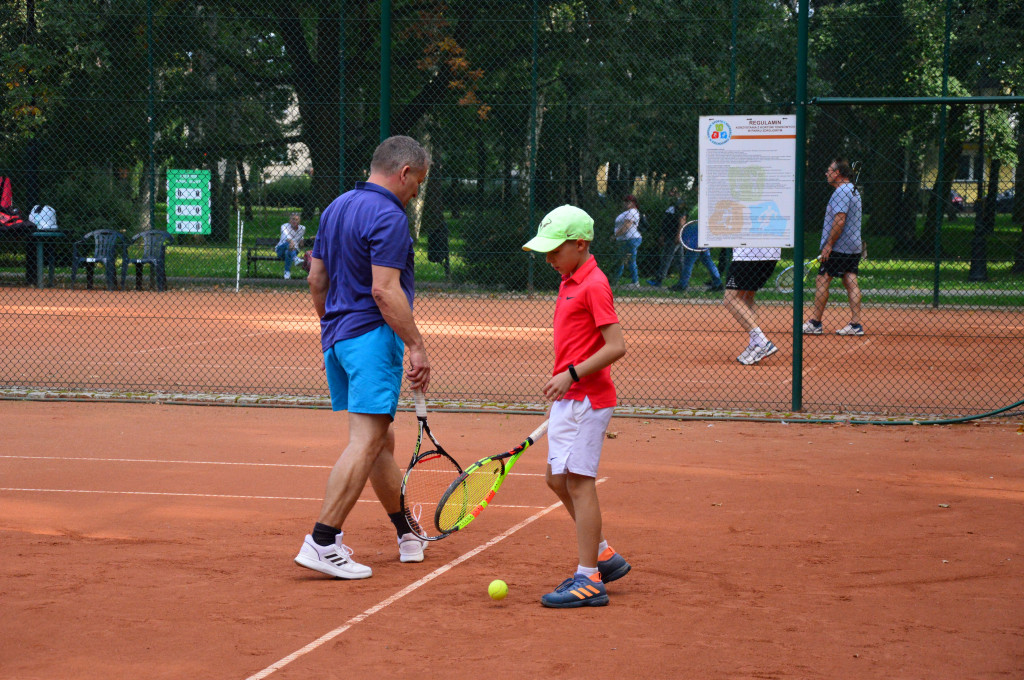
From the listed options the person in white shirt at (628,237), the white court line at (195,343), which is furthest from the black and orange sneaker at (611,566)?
the white court line at (195,343)

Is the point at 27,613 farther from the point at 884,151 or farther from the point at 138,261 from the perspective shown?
the point at 884,151

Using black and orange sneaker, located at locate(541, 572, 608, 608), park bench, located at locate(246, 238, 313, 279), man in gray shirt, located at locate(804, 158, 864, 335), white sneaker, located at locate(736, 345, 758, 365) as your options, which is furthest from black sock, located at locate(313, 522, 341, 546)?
park bench, located at locate(246, 238, 313, 279)

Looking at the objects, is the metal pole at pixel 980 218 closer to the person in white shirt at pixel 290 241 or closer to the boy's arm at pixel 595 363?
the person in white shirt at pixel 290 241

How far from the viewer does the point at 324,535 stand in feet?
15.1

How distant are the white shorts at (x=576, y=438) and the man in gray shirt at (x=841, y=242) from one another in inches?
308

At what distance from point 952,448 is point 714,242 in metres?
2.17

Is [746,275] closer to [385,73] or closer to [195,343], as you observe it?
[385,73]

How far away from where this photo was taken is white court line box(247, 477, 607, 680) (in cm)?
363

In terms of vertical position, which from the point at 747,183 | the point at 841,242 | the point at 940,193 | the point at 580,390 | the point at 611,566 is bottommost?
the point at 611,566

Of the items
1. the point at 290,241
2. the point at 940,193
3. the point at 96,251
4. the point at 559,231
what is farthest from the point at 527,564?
the point at 96,251

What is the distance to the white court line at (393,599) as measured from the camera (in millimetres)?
3627

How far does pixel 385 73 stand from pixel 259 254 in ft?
22.5

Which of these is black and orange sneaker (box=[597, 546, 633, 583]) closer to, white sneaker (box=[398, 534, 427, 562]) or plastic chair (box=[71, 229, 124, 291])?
white sneaker (box=[398, 534, 427, 562])

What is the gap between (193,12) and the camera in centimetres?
1482
